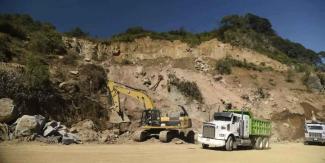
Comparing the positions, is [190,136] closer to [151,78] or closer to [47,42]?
[151,78]

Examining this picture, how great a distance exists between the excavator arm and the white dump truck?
5.34 m

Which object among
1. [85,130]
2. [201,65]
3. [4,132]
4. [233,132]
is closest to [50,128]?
[4,132]

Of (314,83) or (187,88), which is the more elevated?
(314,83)

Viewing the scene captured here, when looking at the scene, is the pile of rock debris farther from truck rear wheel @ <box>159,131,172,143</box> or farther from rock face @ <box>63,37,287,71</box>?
rock face @ <box>63,37,287,71</box>

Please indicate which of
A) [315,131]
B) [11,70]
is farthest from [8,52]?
[315,131]

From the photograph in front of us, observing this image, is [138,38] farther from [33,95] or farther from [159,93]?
[33,95]

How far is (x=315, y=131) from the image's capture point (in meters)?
29.1

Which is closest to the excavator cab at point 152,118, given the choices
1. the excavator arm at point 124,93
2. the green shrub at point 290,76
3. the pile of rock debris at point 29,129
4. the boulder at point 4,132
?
the excavator arm at point 124,93

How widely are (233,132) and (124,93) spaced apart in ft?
26.1

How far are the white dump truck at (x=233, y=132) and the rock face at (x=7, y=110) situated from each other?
8935 millimetres

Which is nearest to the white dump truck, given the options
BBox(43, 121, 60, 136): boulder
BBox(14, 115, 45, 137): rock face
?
BBox(43, 121, 60, 136): boulder

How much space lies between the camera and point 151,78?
3438 centimetres

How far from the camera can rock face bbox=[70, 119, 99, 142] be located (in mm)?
21781

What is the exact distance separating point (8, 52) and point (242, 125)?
16.0 m
